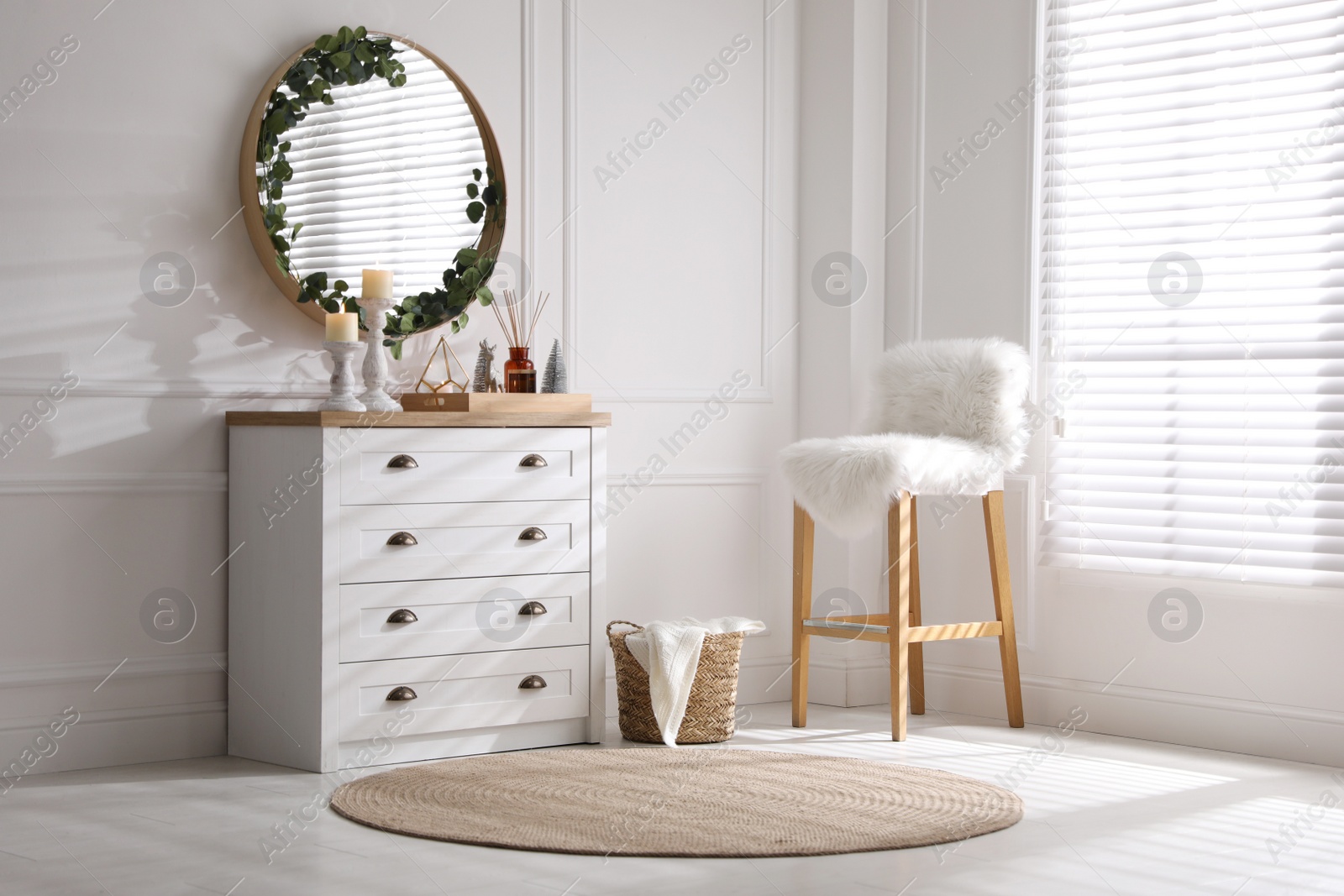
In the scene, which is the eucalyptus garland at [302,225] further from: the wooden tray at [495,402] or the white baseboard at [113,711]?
the white baseboard at [113,711]

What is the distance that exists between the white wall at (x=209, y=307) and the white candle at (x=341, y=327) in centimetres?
20

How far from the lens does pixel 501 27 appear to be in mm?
3932

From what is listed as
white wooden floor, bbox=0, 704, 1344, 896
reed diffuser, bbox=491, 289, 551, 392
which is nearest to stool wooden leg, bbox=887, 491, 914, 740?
white wooden floor, bbox=0, 704, 1344, 896

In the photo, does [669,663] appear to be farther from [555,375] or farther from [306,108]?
[306,108]

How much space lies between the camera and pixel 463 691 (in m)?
3.41

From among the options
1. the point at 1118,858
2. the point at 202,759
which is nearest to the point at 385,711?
the point at 202,759

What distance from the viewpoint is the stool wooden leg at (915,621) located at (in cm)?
414

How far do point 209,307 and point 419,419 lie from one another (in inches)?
25.0

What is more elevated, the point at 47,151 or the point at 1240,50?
the point at 1240,50

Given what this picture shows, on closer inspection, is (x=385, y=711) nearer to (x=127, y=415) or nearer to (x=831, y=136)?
(x=127, y=415)

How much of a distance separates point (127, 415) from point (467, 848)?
1.47 metres

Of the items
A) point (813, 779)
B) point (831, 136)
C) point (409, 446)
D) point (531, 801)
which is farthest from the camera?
point (831, 136)

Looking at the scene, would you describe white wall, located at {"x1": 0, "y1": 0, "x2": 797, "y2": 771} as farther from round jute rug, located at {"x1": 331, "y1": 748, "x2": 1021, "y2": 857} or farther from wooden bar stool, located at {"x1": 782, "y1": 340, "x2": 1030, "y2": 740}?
round jute rug, located at {"x1": 331, "y1": 748, "x2": 1021, "y2": 857}

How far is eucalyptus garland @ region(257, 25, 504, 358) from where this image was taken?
11.5 ft
